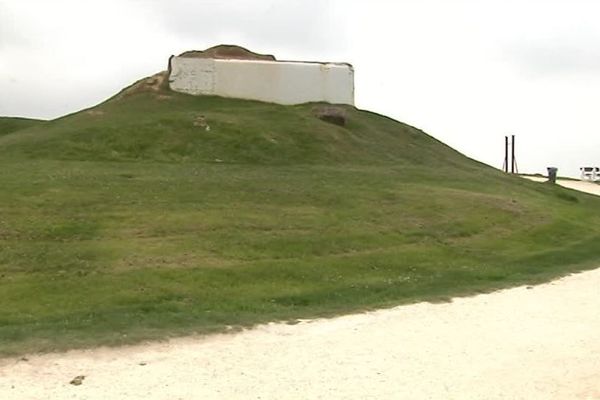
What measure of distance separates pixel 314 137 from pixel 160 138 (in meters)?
6.84

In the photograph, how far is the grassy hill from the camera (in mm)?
14961

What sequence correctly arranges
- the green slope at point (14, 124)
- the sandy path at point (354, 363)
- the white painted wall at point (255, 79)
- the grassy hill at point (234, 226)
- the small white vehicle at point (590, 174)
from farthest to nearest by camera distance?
the small white vehicle at point (590, 174) → the green slope at point (14, 124) → the white painted wall at point (255, 79) → the grassy hill at point (234, 226) → the sandy path at point (354, 363)

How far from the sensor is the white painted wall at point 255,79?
1624 inches

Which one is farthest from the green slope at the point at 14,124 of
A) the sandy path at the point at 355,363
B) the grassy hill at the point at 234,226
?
the sandy path at the point at 355,363

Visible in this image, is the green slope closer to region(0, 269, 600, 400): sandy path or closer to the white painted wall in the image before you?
the white painted wall

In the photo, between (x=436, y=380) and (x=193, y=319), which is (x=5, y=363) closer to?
(x=193, y=319)

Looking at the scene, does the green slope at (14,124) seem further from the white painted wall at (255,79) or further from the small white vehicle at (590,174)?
the small white vehicle at (590,174)

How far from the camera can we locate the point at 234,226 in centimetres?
2098

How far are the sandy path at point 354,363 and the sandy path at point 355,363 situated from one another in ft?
0.05

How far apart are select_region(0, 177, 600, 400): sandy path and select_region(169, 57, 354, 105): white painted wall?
92.2 feet

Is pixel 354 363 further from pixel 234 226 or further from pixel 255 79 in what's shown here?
pixel 255 79

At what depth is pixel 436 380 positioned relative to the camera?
34.4 ft

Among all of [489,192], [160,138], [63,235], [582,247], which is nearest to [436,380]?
[63,235]

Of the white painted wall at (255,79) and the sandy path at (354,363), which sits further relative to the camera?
the white painted wall at (255,79)
